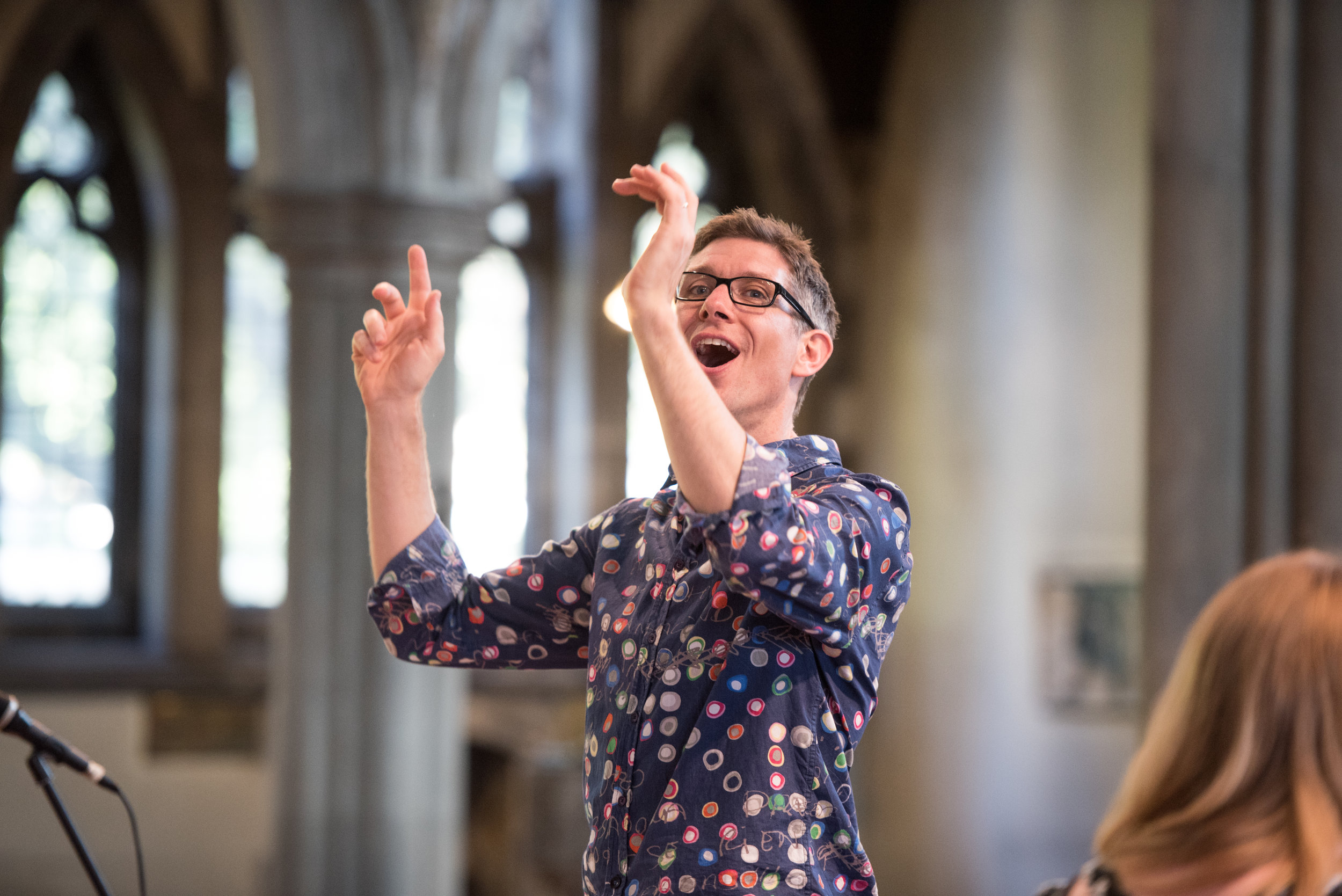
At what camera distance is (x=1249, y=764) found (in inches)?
53.7

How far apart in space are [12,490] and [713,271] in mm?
6914

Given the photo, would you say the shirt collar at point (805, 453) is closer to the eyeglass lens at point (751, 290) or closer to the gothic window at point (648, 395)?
the eyeglass lens at point (751, 290)

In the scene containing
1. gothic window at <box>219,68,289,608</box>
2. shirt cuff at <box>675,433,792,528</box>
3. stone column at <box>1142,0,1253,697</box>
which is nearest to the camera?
shirt cuff at <box>675,433,792,528</box>

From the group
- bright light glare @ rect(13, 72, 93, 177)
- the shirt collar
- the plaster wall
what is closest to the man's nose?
the shirt collar

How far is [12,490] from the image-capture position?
740 cm

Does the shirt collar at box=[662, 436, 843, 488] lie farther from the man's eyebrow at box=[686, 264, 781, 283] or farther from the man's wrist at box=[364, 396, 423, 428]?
the man's wrist at box=[364, 396, 423, 428]

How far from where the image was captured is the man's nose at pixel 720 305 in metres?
1.39

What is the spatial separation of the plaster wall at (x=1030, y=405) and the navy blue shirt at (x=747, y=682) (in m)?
4.76


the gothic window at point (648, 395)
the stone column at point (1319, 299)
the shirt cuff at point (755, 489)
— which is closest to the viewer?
the shirt cuff at point (755, 489)

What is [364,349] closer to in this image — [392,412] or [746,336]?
[392,412]

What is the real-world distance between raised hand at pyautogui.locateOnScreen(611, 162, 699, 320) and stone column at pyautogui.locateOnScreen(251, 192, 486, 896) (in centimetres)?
334

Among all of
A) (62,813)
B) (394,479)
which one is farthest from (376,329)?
(62,813)

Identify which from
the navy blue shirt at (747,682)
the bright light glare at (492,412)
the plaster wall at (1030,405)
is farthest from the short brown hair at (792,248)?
the bright light glare at (492,412)

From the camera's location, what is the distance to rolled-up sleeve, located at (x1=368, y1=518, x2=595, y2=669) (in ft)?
4.89
